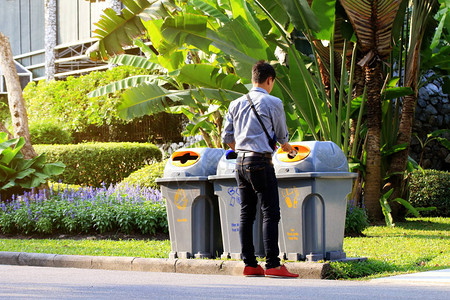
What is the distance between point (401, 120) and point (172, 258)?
6.91 m

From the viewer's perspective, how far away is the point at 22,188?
1516 cm

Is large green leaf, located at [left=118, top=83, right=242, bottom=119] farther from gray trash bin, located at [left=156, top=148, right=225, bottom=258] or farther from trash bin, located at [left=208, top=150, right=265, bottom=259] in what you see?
trash bin, located at [left=208, top=150, right=265, bottom=259]

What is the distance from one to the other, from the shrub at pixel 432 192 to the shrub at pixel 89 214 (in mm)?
5833

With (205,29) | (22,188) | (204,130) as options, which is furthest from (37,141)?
(205,29)

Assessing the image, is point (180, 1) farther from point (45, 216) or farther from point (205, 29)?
point (45, 216)

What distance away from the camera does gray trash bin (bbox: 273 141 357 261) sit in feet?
24.3

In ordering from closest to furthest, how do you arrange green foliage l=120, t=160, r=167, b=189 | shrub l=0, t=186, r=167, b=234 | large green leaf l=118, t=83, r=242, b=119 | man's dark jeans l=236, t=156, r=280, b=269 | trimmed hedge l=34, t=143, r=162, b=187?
man's dark jeans l=236, t=156, r=280, b=269 < shrub l=0, t=186, r=167, b=234 < large green leaf l=118, t=83, r=242, b=119 < green foliage l=120, t=160, r=167, b=189 < trimmed hedge l=34, t=143, r=162, b=187

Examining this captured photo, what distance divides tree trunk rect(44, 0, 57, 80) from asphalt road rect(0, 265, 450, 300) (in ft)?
80.9

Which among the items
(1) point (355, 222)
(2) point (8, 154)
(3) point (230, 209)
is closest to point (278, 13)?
(1) point (355, 222)

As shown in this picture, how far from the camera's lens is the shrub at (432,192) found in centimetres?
1559

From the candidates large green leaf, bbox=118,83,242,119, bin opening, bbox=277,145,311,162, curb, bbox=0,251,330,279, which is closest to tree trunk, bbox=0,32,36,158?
large green leaf, bbox=118,83,242,119

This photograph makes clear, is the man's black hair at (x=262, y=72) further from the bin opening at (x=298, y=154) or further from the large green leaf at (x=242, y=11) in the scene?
the large green leaf at (x=242, y=11)

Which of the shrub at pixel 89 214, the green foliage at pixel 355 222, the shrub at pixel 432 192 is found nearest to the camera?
the green foliage at pixel 355 222

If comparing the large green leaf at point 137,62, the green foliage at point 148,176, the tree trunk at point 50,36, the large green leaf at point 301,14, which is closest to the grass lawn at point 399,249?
the large green leaf at point 301,14
